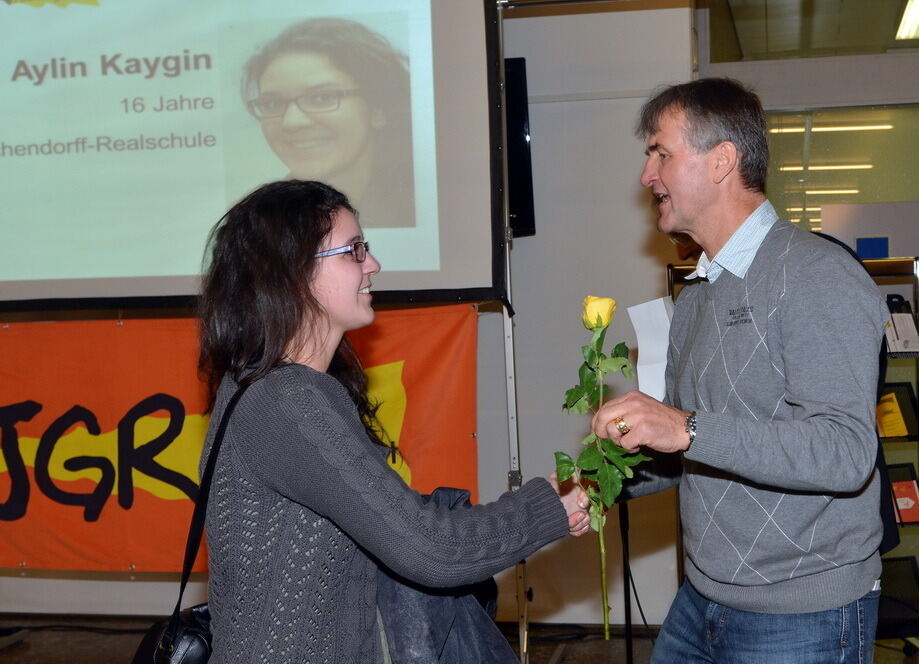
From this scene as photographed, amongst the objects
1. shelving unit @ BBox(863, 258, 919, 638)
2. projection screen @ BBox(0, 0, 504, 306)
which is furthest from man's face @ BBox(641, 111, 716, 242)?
shelving unit @ BBox(863, 258, 919, 638)

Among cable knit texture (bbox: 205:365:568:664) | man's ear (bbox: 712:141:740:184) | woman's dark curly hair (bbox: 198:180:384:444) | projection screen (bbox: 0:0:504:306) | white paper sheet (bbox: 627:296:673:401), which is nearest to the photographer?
cable knit texture (bbox: 205:365:568:664)

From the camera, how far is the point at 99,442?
384cm

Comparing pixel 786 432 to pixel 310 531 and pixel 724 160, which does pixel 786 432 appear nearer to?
pixel 724 160

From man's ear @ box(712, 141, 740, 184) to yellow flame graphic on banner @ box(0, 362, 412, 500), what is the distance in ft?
6.34

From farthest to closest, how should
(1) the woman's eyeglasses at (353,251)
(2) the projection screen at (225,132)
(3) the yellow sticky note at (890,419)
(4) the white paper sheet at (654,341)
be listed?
(3) the yellow sticky note at (890,419) < (2) the projection screen at (225,132) < (4) the white paper sheet at (654,341) < (1) the woman's eyeglasses at (353,251)

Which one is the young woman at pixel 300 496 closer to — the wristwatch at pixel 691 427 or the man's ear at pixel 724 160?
the wristwatch at pixel 691 427

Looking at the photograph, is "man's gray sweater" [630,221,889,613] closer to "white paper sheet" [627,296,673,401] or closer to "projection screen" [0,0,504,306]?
"white paper sheet" [627,296,673,401]

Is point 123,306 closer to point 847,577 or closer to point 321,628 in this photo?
point 321,628

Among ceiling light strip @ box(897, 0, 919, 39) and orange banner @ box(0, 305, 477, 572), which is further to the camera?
ceiling light strip @ box(897, 0, 919, 39)

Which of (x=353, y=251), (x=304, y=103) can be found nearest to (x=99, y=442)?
(x=304, y=103)

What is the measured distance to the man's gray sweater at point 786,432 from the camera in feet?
4.91

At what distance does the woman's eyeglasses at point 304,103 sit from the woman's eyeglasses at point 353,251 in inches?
75.7

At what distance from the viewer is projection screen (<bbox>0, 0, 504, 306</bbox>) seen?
3422 mm

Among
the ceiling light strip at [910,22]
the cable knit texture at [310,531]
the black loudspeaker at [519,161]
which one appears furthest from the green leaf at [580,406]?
the ceiling light strip at [910,22]
